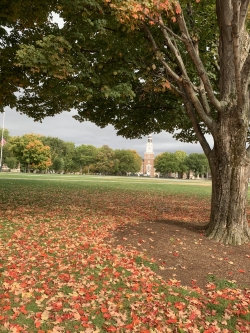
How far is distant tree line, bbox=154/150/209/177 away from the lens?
10762cm

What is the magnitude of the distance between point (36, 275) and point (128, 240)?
2740 millimetres

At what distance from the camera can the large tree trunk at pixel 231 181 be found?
7.21 metres

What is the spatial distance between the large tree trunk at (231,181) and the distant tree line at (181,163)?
102604 mm

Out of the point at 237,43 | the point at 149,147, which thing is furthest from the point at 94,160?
the point at 237,43

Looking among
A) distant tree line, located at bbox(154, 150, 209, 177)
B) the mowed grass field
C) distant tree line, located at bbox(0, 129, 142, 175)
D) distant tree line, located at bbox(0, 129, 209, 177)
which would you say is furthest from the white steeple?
the mowed grass field

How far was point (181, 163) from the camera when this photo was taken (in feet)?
370

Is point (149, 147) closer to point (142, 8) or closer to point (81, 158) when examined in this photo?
point (81, 158)

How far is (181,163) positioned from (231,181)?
108 meters

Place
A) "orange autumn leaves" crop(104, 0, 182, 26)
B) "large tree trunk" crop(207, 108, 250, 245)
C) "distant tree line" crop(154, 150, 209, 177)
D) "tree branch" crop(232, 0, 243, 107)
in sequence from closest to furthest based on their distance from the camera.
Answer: "tree branch" crop(232, 0, 243, 107), "orange autumn leaves" crop(104, 0, 182, 26), "large tree trunk" crop(207, 108, 250, 245), "distant tree line" crop(154, 150, 209, 177)

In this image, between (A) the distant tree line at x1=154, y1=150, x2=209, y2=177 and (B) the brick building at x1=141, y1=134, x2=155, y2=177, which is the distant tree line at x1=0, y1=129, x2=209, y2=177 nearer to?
(A) the distant tree line at x1=154, y1=150, x2=209, y2=177

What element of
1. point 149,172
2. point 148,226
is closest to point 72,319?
point 148,226

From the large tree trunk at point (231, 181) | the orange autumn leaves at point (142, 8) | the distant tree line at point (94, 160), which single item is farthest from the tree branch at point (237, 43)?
the distant tree line at point (94, 160)

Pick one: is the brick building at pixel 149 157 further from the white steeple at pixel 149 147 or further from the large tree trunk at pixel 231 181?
the large tree trunk at pixel 231 181

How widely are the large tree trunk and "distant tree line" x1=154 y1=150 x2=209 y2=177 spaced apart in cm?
10260
